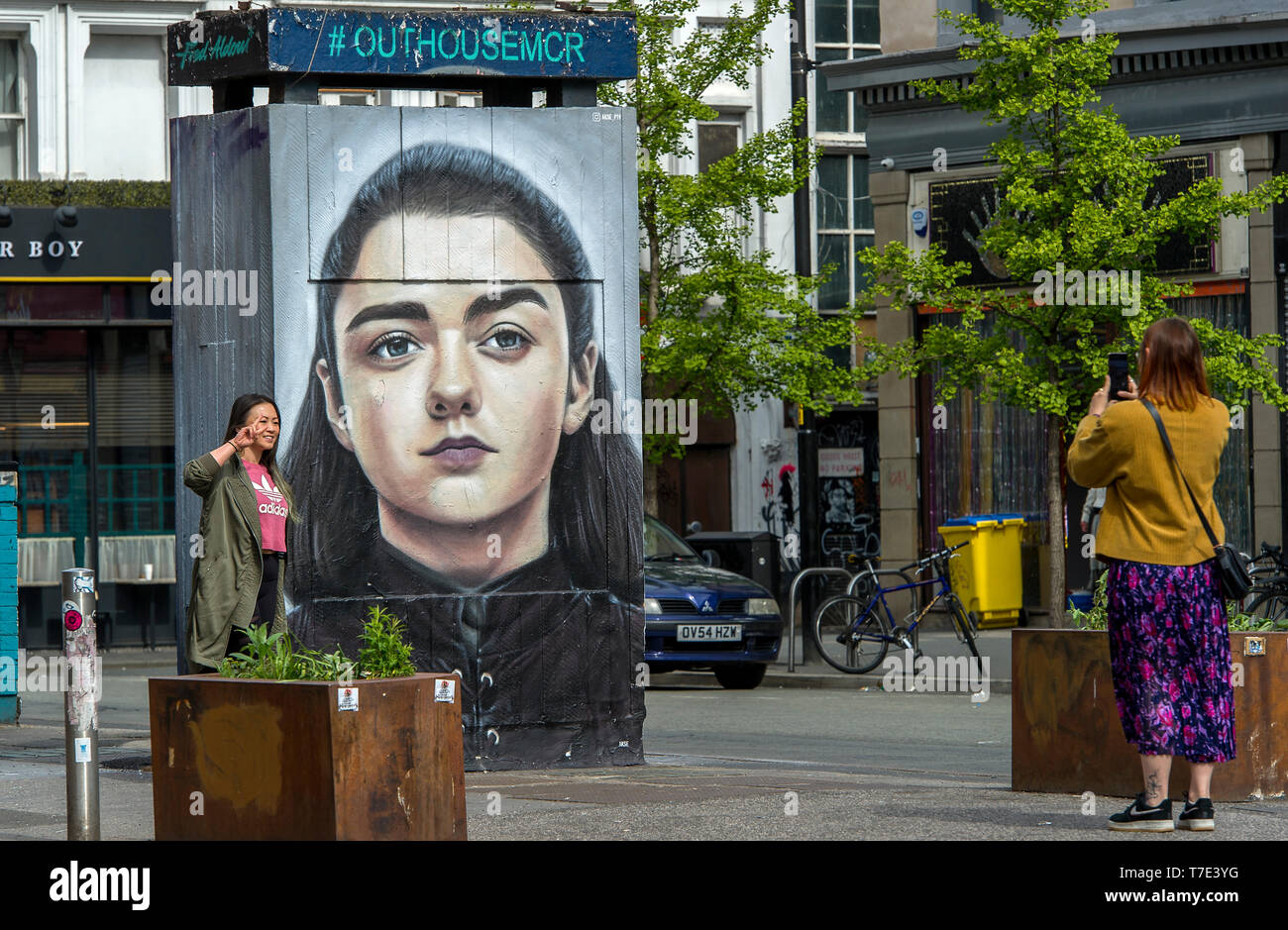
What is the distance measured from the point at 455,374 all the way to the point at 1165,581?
14.8ft

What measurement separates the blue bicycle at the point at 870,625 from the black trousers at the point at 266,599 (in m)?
9.60

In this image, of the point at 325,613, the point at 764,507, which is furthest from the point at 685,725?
the point at 764,507

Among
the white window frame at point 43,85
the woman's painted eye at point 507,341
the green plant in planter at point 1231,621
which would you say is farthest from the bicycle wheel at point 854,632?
the white window frame at point 43,85

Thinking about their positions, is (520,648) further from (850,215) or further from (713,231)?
(850,215)

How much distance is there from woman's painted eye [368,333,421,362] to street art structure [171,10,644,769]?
0.01m

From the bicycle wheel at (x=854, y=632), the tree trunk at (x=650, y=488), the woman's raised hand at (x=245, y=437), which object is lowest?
the bicycle wheel at (x=854, y=632)

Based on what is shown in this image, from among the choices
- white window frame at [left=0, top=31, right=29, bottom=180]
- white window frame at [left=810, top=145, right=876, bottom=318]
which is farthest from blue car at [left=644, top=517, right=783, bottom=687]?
white window frame at [left=810, top=145, right=876, bottom=318]

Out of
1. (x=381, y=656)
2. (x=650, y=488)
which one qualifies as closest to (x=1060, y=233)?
(x=650, y=488)

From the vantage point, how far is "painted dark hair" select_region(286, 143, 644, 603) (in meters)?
10.7

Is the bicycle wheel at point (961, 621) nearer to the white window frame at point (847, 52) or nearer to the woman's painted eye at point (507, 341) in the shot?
the woman's painted eye at point (507, 341)

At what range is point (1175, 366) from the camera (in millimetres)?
7676

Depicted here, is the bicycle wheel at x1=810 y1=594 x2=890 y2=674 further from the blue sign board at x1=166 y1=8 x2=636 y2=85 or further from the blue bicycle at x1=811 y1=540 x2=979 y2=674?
the blue sign board at x1=166 y1=8 x2=636 y2=85

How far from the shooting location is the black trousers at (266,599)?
30.5 feet
